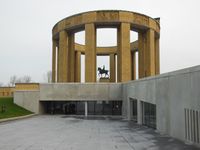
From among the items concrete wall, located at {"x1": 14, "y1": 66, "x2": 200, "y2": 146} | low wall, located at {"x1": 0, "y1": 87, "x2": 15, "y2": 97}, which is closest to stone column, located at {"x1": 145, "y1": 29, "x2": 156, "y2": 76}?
concrete wall, located at {"x1": 14, "y1": 66, "x2": 200, "y2": 146}

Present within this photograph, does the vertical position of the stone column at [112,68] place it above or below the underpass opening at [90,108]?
above

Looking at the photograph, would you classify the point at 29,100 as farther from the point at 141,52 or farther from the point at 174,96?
the point at 174,96

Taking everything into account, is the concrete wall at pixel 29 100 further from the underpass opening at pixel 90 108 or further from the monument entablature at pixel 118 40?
the monument entablature at pixel 118 40

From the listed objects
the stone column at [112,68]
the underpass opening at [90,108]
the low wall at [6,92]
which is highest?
the stone column at [112,68]

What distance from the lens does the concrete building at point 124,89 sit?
1337 cm

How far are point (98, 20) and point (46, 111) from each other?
15.0 m

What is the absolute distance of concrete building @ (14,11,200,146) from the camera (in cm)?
1337

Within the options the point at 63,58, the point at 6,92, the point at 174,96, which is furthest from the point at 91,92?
the point at 174,96

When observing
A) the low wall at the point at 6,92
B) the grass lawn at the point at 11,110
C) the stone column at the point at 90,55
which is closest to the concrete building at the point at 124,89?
the stone column at the point at 90,55

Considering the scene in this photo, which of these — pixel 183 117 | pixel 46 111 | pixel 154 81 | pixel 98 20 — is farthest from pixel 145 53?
pixel 183 117

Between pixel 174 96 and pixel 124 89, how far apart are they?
1766 cm

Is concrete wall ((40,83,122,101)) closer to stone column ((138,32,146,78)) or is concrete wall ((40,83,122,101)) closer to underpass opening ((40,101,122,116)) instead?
underpass opening ((40,101,122,116))

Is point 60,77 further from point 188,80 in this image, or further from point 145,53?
point 188,80

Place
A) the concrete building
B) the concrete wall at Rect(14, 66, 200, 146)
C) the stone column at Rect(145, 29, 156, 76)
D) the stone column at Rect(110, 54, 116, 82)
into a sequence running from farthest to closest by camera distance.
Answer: the stone column at Rect(110, 54, 116, 82), the stone column at Rect(145, 29, 156, 76), the concrete building, the concrete wall at Rect(14, 66, 200, 146)
